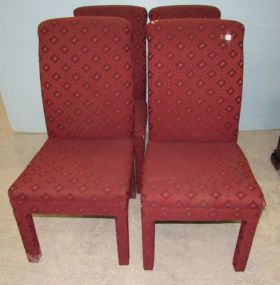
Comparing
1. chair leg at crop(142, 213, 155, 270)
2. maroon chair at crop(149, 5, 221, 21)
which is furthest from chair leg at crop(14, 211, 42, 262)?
maroon chair at crop(149, 5, 221, 21)

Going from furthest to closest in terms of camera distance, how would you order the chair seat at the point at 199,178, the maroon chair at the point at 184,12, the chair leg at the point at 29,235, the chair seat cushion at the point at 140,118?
the maroon chair at the point at 184,12 < the chair seat cushion at the point at 140,118 < the chair leg at the point at 29,235 < the chair seat at the point at 199,178

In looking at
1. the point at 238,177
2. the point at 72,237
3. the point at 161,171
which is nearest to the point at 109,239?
the point at 72,237

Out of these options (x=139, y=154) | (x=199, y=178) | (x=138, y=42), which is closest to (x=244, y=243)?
(x=199, y=178)

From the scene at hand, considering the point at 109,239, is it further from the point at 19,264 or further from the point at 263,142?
the point at 263,142

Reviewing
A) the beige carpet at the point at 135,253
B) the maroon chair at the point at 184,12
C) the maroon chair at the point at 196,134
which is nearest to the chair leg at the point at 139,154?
the maroon chair at the point at 196,134

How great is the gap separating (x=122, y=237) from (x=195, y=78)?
818mm

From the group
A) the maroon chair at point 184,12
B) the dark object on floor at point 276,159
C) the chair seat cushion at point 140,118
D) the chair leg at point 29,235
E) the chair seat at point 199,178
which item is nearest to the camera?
the chair seat at point 199,178

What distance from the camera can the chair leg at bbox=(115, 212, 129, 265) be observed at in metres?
1.35

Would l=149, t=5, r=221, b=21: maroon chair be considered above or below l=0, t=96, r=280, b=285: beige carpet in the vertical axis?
above

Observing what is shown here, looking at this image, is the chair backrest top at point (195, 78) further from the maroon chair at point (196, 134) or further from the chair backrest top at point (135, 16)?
the chair backrest top at point (135, 16)

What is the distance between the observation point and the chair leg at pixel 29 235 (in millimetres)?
1378

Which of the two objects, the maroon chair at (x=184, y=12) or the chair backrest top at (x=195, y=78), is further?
the maroon chair at (x=184, y=12)

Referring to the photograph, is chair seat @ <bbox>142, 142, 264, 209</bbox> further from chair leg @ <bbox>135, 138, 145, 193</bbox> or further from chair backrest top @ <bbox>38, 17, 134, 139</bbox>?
chair backrest top @ <bbox>38, 17, 134, 139</bbox>

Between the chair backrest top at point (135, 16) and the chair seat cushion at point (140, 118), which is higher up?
the chair backrest top at point (135, 16)
